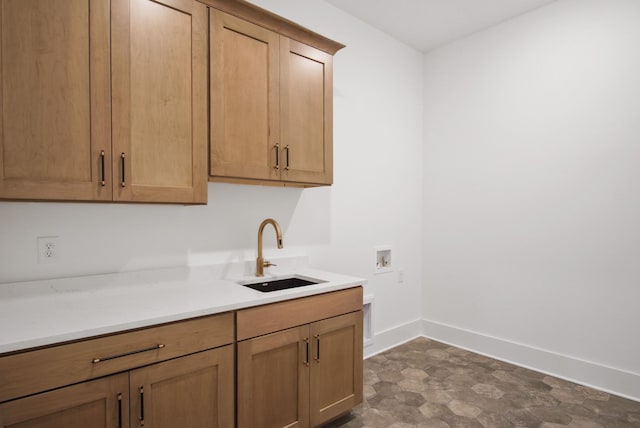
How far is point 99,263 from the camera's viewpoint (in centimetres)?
178

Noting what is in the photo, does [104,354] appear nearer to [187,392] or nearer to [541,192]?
[187,392]

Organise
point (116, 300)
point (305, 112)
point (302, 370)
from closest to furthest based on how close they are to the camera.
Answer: point (116, 300), point (302, 370), point (305, 112)

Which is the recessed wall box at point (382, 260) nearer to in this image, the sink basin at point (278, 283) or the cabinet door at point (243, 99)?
the sink basin at point (278, 283)

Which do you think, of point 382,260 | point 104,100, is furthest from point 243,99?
point 382,260

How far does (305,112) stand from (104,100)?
1087 mm

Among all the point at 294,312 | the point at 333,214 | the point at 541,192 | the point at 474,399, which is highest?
the point at 541,192

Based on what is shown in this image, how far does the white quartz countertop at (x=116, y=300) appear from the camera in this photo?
1190 millimetres

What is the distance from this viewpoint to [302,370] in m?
1.84

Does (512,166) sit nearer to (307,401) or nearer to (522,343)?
(522,343)

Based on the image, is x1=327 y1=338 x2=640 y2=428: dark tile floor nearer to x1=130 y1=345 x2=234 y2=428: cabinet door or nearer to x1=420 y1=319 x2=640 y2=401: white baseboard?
x1=420 y1=319 x2=640 y2=401: white baseboard

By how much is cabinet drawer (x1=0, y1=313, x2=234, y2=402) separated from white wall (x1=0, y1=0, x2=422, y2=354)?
66 cm

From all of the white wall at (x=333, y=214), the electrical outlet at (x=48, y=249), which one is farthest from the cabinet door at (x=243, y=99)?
the electrical outlet at (x=48, y=249)

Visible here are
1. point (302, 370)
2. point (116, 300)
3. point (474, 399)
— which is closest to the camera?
point (116, 300)

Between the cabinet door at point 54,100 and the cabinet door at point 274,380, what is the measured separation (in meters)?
0.97
